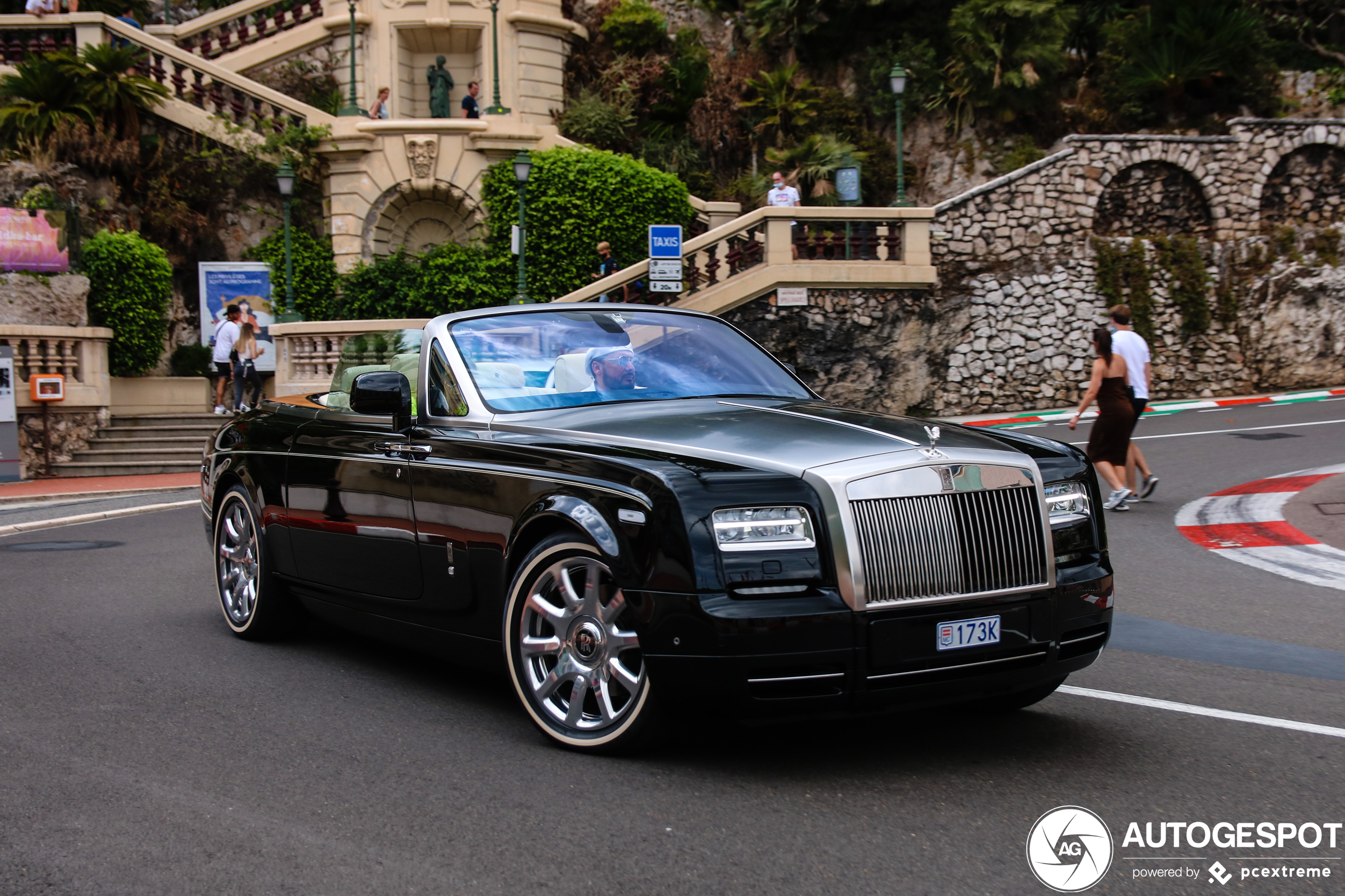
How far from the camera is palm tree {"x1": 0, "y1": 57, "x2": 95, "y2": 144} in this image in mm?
27062

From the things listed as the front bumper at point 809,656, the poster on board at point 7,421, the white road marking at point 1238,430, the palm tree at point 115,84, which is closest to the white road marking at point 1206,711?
the front bumper at point 809,656

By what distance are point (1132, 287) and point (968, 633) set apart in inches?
936

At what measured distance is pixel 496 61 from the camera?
30.8 meters

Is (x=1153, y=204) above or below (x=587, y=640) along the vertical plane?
above

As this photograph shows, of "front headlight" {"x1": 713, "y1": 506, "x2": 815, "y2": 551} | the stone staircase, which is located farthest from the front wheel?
the stone staircase

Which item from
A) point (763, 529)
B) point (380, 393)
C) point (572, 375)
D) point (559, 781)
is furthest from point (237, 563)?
point (763, 529)

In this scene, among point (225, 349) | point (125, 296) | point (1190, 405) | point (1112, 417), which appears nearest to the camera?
point (1112, 417)

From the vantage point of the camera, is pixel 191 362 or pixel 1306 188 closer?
pixel 1306 188

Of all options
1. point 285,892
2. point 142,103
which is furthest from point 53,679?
point 142,103

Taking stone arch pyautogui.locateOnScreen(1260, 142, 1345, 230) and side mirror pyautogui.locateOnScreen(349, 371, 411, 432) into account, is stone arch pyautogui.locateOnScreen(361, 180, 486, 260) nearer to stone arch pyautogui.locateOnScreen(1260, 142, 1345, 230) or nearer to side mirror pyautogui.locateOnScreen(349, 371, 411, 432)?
stone arch pyautogui.locateOnScreen(1260, 142, 1345, 230)

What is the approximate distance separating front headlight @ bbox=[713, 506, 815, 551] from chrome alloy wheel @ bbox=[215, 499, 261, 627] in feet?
11.6

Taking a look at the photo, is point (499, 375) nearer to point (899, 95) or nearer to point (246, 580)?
point (246, 580)

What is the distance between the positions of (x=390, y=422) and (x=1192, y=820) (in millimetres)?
3751

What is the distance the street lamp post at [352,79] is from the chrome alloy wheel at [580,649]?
26.8 meters
